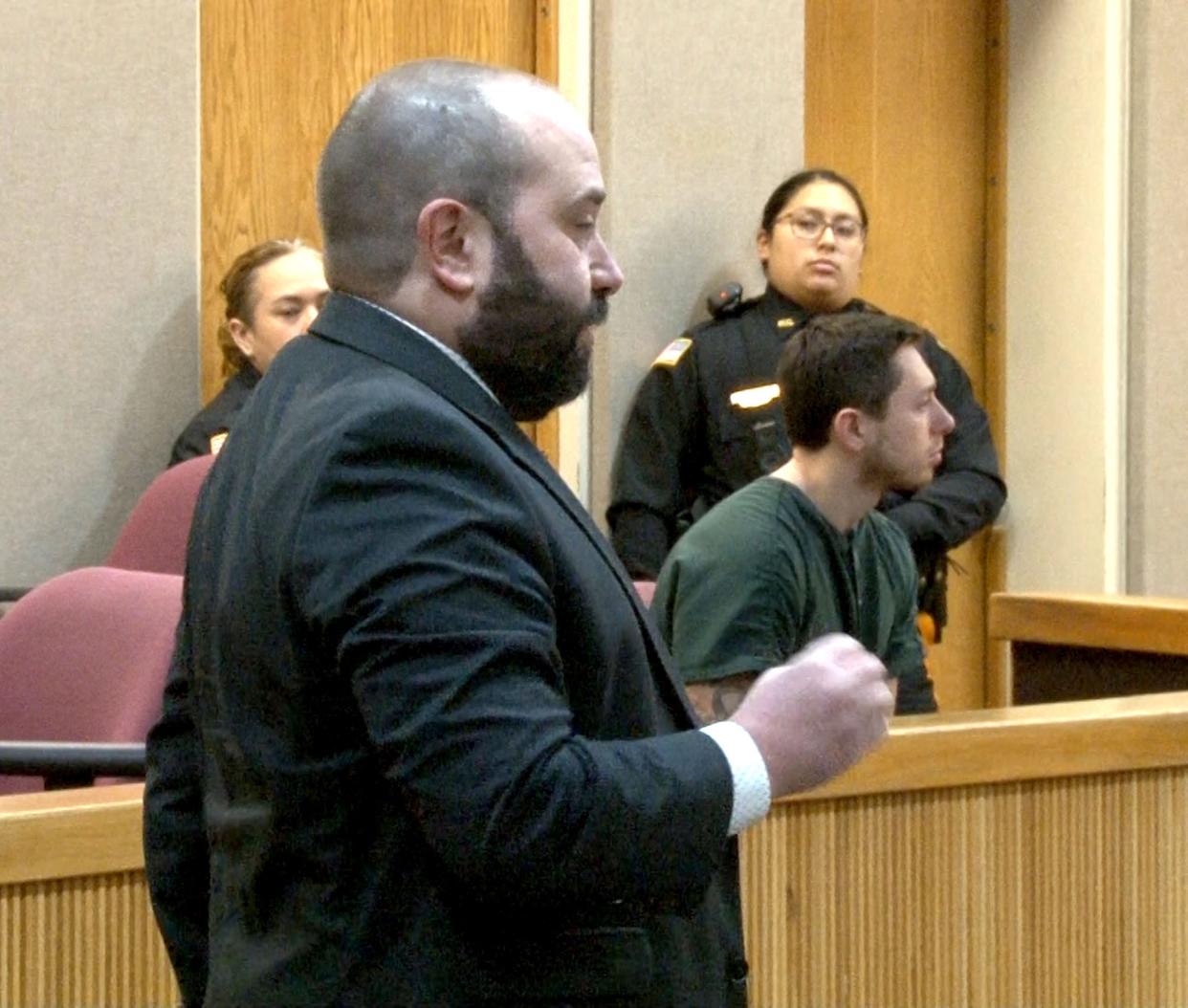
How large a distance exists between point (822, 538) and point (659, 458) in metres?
1.54

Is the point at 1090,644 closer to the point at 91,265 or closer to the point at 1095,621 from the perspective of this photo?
the point at 1095,621

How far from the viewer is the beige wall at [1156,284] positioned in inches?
220

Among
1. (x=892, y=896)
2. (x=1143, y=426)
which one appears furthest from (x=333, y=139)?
(x=1143, y=426)

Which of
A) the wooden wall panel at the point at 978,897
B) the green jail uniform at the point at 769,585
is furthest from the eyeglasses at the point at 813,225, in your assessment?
the wooden wall panel at the point at 978,897

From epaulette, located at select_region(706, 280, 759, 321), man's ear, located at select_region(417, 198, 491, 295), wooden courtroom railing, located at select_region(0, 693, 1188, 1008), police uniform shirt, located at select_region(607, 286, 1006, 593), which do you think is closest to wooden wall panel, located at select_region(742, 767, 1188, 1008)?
wooden courtroom railing, located at select_region(0, 693, 1188, 1008)

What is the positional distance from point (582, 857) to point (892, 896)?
127 centimetres

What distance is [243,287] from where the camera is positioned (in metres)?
3.95

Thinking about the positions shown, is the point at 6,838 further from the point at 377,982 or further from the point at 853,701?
the point at 853,701

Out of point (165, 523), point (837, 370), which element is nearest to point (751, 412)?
point (837, 370)

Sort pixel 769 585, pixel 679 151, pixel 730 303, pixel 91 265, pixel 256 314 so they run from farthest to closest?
pixel 679 151 → pixel 730 303 → pixel 91 265 → pixel 256 314 → pixel 769 585

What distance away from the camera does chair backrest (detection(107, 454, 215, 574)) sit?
337 cm

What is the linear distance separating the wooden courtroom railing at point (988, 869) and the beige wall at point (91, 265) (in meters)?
2.14

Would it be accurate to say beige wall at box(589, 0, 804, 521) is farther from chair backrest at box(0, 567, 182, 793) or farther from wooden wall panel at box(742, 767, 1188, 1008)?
wooden wall panel at box(742, 767, 1188, 1008)

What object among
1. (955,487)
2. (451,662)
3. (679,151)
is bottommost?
(955,487)
